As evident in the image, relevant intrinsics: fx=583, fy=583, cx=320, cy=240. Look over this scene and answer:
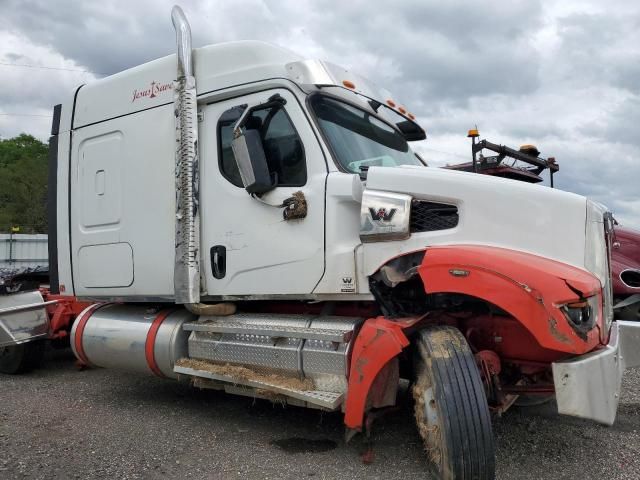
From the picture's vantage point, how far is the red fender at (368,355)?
338 centimetres

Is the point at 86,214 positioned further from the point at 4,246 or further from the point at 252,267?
the point at 4,246

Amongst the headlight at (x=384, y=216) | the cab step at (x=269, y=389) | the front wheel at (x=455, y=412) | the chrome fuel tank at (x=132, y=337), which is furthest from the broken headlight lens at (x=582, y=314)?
the chrome fuel tank at (x=132, y=337)

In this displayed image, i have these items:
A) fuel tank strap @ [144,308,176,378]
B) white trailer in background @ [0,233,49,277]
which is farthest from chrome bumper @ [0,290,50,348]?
fuel tank strap @ [144,308,176,378]

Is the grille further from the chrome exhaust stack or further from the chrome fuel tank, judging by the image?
the chrome fuel tank

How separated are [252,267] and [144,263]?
1.16m

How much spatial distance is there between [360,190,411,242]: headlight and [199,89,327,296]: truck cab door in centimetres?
36

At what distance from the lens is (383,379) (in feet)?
11.9

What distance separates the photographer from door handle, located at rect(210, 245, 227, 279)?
14.8 feet

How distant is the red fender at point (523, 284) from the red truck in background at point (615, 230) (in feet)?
10.4

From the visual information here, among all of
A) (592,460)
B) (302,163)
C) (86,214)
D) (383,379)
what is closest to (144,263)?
(86,214)

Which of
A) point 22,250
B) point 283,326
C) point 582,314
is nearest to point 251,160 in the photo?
point 283,326

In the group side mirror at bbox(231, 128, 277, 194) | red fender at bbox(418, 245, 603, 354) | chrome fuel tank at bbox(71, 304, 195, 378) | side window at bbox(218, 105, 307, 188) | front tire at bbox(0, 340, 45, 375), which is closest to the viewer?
red fender at bbox(418, 245, 603, 354)

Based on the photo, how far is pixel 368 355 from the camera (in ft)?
11.4

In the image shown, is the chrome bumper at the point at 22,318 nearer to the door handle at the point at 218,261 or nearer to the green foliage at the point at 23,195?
the door handle at the point at 218,261
